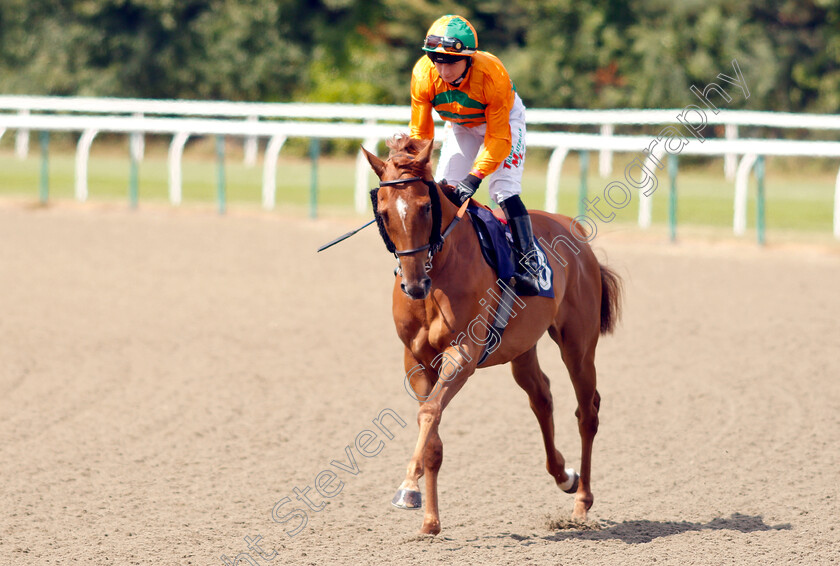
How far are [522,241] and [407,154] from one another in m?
0.93

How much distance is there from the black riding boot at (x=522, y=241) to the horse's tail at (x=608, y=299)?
2.55ft

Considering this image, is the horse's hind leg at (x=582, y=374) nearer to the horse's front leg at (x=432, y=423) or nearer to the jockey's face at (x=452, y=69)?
the horse's front leg at (x=432, y=423)

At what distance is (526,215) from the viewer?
4965mm

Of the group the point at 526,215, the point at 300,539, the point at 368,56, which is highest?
the point at 368,56

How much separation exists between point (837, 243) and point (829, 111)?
11433mm

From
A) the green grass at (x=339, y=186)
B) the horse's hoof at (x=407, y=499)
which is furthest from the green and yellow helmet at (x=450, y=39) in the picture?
the green grass at (x=339, y=186)

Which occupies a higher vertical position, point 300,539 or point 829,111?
point 829,111

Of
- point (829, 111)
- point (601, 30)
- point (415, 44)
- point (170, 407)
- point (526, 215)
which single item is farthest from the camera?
point (415, 44)

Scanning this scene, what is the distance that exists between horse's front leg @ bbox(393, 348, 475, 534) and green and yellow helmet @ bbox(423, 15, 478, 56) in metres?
1.22

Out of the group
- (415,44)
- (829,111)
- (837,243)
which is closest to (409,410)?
(837,243)

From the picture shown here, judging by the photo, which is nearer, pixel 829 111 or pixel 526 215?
pixel 526 215

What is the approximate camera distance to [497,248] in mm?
4785

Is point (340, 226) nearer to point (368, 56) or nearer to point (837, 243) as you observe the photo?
point (837, 243)

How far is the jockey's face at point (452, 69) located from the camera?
4.50 m
